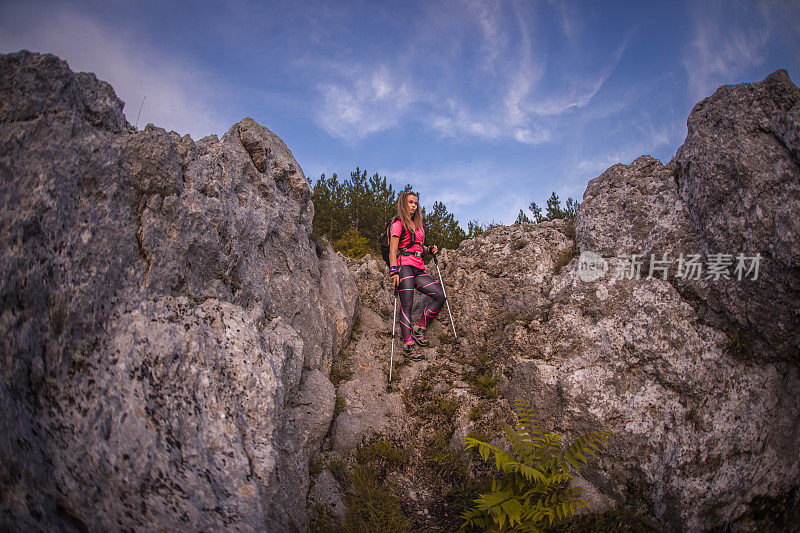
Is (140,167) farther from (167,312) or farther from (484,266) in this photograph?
(484,266)

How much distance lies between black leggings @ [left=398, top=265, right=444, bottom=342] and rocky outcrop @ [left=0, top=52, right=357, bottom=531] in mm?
3280

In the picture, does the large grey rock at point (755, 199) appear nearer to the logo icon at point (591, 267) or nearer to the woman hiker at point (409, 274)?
the logo icon at point (591, 267)

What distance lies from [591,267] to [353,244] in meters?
12.0

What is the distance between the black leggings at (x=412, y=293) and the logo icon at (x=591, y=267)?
9.67ft

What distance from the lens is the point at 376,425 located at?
21.8 feet

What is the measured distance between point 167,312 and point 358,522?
348cm

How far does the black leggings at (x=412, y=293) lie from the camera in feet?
27.8

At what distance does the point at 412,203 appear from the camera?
28.5ft

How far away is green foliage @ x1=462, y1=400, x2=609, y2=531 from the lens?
4.46m

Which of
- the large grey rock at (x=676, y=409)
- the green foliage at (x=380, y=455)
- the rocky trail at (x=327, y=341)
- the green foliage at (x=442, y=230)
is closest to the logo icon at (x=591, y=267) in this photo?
the rocky trail at (x=327, y=341)

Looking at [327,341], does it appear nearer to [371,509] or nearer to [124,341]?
[371,509]

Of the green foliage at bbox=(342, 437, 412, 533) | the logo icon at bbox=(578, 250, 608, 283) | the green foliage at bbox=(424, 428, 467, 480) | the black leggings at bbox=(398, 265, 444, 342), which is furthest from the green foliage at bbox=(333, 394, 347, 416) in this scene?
the logo icon at bbox=(578, 250, 608, 283)

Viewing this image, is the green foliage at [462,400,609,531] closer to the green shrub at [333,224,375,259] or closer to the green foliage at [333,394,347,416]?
the green foliage at [333,394,347,416]

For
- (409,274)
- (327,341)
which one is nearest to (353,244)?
(409,274)
